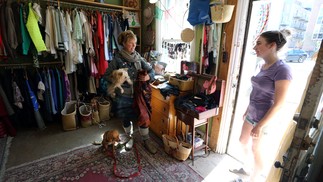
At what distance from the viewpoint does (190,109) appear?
1772 millimetres

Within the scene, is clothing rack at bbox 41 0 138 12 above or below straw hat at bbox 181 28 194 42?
above

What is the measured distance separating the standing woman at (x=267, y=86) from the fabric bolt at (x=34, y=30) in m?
2.47

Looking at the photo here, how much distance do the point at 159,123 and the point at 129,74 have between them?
80 centimetres

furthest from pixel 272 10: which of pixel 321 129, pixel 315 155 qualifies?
pixel 315 155

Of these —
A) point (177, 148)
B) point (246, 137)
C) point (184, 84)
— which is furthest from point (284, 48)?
point (177, 148)

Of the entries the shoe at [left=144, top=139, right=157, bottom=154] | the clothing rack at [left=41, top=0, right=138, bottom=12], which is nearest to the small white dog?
the shoe at [left=144, top=139, right=157, bottom=154]

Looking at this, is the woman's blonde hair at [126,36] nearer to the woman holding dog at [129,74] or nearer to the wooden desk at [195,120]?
the woman holding dog at [129,74]

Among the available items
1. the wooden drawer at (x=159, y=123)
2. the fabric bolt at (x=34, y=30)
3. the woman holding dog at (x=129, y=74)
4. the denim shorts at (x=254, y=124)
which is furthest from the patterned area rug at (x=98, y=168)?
the fabric bolt at (x=34, y=30)

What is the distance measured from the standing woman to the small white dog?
119 cm

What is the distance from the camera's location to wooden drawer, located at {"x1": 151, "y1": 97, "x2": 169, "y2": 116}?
2.07 m

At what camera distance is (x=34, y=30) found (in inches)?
85.6

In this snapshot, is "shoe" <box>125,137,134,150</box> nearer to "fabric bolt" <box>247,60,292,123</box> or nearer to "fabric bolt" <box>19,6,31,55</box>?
"fabric bolt" <box>247,60,292,123</box>

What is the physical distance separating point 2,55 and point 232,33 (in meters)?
2.74

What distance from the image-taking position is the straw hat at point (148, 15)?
2.93 meters
